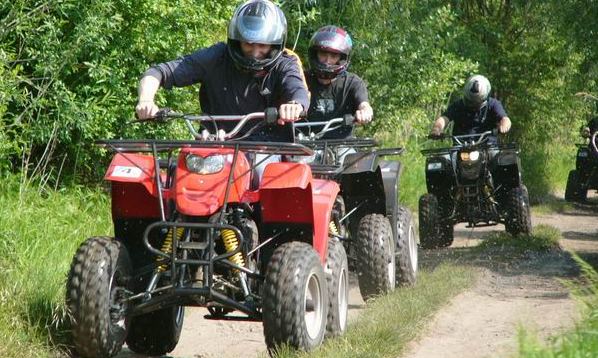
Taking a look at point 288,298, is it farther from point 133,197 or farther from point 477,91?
point 477,91

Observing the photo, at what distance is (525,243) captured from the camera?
13625 millimetres

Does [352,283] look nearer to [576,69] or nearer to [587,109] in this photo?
[576,69]

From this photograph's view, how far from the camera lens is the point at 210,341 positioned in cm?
820

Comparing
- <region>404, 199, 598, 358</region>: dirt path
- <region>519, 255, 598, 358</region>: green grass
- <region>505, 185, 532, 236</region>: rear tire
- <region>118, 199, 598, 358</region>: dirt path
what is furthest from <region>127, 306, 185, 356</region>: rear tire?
<region>505, 185, 532, 236</region>: rear tire

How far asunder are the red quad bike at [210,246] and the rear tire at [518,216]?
7459 millimetres

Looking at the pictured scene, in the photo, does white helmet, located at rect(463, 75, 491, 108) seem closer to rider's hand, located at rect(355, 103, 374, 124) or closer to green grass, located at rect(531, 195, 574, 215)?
green grass, located at rect(531, 195, 574, 215)

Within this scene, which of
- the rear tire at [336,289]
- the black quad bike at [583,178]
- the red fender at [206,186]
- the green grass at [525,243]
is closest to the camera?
the red fender at [206,186]

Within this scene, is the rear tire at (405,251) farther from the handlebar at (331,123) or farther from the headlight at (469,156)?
the headlight at (469,156)

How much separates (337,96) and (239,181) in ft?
12.9

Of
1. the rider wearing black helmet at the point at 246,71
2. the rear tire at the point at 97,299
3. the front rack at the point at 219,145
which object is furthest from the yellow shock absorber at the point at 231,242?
the rider wearing black helmet at the point at 246,71

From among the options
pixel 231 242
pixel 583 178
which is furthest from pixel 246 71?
pixel 583 178

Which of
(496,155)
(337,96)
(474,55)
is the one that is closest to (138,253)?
(337,96)

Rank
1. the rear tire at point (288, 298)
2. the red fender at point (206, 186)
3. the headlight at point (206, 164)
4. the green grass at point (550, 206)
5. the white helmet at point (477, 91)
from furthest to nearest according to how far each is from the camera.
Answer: the green grass at point (550, 206)
the white helmet at point (477, 91)
the headlight at point (206, 164)
the red fender at point (206, 186)
the rear tire at point (288, 298)

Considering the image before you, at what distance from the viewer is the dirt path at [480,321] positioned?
24.4 ft
